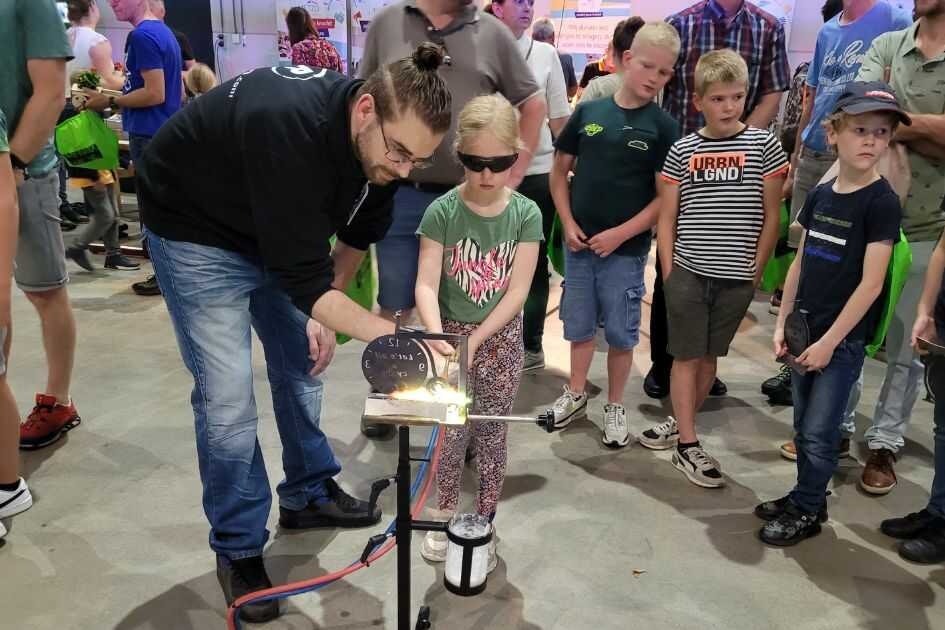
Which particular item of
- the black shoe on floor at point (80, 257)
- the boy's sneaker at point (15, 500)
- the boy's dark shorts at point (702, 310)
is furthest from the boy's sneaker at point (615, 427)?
the black shoe on floor at point (80, 257)

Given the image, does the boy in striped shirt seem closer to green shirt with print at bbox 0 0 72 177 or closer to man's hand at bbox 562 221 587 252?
man's hand at bbox 562 221 587 252

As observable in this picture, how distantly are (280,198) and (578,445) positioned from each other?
168 cm

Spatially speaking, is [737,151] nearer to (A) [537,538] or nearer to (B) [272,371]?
(A) [537,538]

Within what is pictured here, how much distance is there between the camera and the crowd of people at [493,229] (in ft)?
5.03

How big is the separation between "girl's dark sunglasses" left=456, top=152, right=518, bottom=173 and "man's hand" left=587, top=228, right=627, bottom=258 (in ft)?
2.84

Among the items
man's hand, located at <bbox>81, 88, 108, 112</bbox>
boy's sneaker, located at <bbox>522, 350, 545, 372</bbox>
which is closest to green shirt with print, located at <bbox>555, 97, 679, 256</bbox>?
boy's sneaker, located at <bbox>522, 350, 545, 372</bbox>

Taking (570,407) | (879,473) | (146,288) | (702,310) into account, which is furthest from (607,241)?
(146,288)

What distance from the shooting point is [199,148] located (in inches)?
64.2

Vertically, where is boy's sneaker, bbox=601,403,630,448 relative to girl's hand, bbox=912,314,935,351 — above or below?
below

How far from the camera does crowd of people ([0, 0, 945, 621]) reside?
5.03ft

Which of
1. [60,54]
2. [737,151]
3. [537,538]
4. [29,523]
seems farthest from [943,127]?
[29,523]

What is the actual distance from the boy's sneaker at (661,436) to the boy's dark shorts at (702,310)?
0.38m

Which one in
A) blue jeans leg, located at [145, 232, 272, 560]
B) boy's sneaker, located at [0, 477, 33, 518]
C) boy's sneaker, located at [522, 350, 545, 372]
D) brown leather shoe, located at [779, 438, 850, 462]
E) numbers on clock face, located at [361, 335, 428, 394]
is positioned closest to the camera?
numbers on clock face, located at [361, 335, 428, 394]

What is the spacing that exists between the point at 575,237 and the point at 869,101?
104 centimetres
